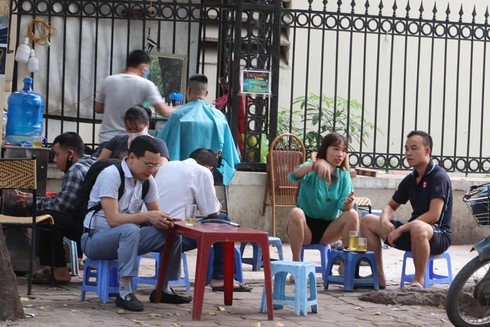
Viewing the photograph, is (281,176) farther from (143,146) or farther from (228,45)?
(143,146)

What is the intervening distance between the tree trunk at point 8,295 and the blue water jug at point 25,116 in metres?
3.81

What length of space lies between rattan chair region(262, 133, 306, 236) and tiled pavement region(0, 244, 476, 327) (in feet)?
10.5

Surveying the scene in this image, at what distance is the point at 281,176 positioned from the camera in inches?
495

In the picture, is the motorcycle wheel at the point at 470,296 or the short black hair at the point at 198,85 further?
the short black hair at the point at 198,85

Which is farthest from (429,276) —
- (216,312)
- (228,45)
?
(228,45)

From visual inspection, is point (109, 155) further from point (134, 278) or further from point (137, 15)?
point (137, 15)

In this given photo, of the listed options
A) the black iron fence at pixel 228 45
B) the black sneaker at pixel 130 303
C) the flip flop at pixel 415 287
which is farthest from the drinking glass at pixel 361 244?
the black iron fence at pixel 228 45

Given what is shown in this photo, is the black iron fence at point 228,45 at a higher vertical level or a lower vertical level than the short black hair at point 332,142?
higher

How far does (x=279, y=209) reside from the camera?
1275cm

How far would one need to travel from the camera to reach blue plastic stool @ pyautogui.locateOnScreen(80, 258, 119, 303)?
26.6 ft

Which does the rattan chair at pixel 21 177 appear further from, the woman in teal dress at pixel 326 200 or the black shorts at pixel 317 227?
the black shorts at pixel 317 227

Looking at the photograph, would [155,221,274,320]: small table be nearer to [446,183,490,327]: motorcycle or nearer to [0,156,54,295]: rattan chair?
[0,156,54,295]: rattan chair

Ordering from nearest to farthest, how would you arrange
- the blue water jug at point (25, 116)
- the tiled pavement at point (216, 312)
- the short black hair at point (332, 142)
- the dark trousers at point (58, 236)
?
the tiled pavement at point (216, 312) → the dark trousers at point (58, 236) → the short black hair at point (332, 142) → the blue water jug at point (25, 116)

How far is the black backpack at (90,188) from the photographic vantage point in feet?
26.7
